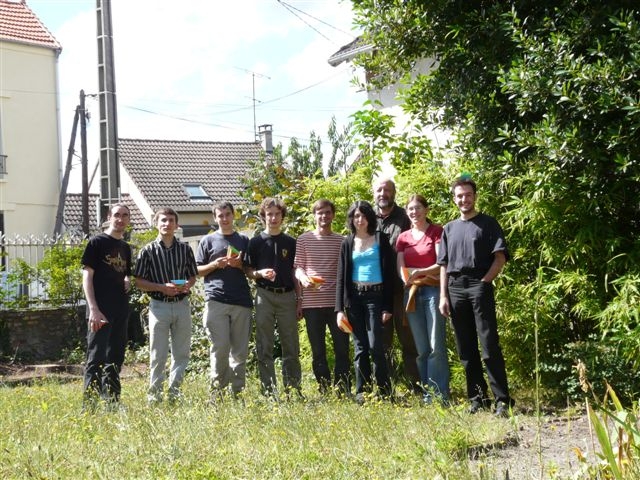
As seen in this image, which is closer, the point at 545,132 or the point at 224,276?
the point at 545,132

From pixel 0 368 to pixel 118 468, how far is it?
978cm

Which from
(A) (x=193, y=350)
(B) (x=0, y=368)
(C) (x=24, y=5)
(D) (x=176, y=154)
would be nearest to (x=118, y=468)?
(A) (x=193, y=350)

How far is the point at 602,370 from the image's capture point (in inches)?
303

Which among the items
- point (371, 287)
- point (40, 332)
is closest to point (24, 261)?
point (40, 332)

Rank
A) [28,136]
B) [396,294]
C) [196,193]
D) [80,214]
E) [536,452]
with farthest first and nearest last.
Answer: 1. [196,193]
2. [80,214]
3. [28,136]
4. [396,294]
5. [536,452]

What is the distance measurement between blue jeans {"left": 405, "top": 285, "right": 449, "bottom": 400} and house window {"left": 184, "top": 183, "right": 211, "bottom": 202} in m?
27.8

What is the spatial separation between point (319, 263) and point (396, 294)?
0.82 m

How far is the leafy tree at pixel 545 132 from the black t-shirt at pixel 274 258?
74.9 inches

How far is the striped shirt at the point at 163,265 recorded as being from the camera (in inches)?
341

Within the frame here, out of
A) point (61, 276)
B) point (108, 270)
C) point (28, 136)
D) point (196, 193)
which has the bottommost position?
point (61, 276)

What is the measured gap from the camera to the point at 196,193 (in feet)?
119

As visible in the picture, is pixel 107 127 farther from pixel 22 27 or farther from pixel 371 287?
pixel 22 27

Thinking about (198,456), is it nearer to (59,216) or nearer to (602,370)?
(602,370)

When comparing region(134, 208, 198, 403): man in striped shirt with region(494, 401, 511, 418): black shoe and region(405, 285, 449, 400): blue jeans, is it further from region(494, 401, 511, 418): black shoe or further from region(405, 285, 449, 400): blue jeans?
region(494, 401, 511, 418): black shoe
